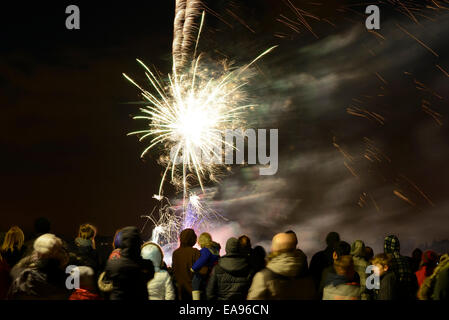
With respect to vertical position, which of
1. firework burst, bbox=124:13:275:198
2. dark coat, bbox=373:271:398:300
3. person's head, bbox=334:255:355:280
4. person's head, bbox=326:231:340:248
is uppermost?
firework burst, bbox=124:13:275:198

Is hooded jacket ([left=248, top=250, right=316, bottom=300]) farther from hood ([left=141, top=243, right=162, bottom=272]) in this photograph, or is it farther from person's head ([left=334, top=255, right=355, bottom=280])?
hood ([left=141, top=243, right=162, bottom=272])

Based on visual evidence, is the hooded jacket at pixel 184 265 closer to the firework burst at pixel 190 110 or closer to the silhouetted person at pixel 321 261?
the silhouetted person at pixel 321 261

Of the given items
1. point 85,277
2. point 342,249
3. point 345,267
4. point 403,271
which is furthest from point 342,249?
point 85,277

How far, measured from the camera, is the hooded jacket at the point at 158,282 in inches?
241

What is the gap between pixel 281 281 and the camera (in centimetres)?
529

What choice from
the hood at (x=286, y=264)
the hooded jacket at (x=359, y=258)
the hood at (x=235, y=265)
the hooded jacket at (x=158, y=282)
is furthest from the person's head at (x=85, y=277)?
the hooded jacket at (x=359, y=258)

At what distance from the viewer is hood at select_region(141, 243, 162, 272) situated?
6.23 m

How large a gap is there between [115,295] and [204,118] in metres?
14.2

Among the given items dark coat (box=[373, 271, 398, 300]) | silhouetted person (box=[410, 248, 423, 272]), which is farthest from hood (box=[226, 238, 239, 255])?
silhouetted person (box=[410, 248, 423, 272])

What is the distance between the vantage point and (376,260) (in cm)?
645

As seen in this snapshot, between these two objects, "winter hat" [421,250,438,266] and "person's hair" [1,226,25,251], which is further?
"winter hat" [421,250,438,266]

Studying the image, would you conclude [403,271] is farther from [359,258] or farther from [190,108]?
[190,108]

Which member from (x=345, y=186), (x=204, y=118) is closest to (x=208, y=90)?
(x=204, y=118)
